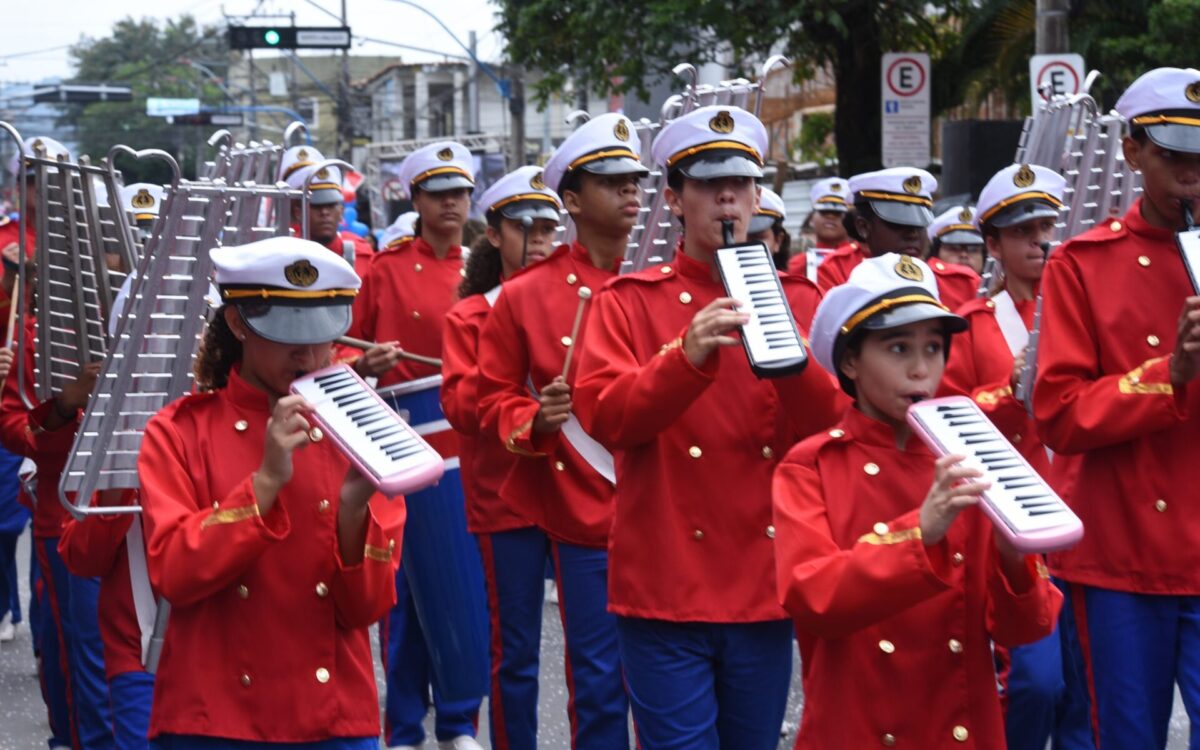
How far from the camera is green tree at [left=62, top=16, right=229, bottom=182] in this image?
3359 inches

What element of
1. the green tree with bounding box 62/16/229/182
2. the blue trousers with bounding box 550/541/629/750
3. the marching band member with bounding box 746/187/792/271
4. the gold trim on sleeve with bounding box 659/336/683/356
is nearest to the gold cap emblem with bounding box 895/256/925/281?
the gold trim on sleeve with bounding box 659/336/683/356

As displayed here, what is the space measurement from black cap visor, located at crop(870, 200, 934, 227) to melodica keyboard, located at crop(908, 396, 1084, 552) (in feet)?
11.6

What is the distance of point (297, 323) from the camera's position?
425 centimetres

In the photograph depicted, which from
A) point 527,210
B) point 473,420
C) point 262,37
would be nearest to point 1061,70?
point 527,210

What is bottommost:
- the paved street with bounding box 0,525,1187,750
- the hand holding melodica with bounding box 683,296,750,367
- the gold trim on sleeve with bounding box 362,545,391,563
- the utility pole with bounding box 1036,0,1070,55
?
the paved street with bounding box 0,525,1187,750

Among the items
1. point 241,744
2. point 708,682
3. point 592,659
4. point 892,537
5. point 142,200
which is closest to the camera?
point 892,537

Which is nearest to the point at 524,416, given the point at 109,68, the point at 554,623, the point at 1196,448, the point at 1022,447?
the point at 1022,447

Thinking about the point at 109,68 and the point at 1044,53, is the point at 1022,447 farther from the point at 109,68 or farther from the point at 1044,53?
the point at 109,68

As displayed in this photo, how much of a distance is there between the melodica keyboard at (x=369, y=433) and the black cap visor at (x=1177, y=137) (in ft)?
6.50

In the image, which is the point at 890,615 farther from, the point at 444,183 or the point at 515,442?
the point at 444,183

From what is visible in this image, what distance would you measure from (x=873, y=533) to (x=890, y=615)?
0.17m

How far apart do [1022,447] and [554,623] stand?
4.81m

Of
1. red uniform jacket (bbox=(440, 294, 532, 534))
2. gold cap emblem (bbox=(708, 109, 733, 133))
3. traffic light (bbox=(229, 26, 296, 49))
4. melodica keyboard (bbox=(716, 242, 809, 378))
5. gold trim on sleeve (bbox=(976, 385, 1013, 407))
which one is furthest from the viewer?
traffic light (bbox=(229, 26, 296, 49))

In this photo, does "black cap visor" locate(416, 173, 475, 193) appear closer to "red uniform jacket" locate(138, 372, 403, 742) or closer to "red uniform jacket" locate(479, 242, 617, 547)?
→ "red uniform jacket" locate(479, 242, 617, 547)
